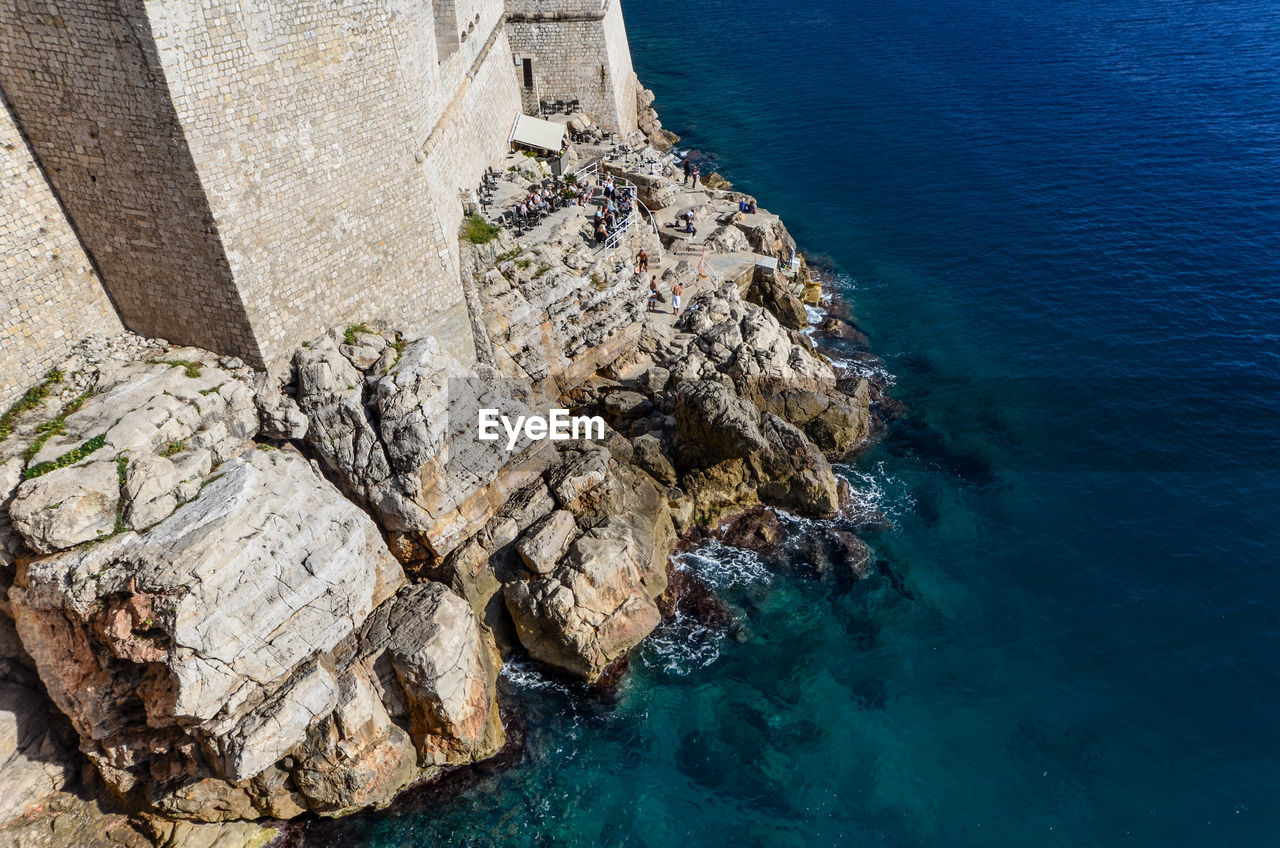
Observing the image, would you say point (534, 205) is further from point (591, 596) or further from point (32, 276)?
point (32, 276)

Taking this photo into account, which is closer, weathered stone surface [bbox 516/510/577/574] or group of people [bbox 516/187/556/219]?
weathered stone surface [bbox 516/510/577/574]

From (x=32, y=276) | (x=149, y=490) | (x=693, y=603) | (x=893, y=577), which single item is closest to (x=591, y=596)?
(x=693, y=603)

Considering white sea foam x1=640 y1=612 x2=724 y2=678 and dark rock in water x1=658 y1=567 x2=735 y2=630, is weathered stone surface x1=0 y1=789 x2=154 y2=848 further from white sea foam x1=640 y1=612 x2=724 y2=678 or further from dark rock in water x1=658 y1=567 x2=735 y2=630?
dark rock in water x1=658 y1=567 x2=735 y2=630

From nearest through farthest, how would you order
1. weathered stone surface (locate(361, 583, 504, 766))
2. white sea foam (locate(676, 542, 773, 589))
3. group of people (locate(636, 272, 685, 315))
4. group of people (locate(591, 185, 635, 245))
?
1. weathered stone surface (locate(361, 583, 504, 766))
2. white sea foam (locate(676, 542, 773, 589))
3. group of people (locate(591, 185, 635, 245))
4. group of people (locate(636, 272, 685, 315))

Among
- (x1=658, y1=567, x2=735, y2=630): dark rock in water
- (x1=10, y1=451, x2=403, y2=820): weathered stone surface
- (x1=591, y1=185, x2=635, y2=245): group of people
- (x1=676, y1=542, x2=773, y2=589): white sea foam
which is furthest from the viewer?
(x1=591, y1=185, x2=635, y2=245): group of people

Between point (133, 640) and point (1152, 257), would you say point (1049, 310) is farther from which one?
point (133, 640)

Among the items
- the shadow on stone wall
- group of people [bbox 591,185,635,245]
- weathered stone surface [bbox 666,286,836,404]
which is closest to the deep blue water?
weathered stone surface [bbox 666,286,836,404]

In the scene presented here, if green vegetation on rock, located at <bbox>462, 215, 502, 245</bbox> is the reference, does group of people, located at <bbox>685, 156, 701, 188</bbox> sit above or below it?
below

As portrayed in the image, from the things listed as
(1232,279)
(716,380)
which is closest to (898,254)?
(1232,279)
